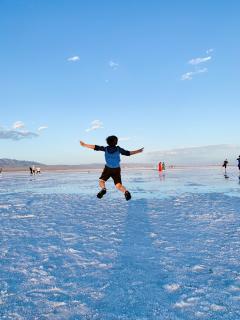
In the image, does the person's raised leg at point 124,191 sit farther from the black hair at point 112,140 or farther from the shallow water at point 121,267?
the black hair at point 112,140

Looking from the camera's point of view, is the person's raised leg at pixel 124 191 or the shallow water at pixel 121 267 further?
the person's raised leg at pixel 124 191

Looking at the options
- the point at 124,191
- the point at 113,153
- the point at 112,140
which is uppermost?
the point at 112,140

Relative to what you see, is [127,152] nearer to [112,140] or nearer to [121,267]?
→ [112,140]

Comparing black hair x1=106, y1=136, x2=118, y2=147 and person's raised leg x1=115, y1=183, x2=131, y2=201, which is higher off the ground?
black hair x1=106, y1=136, x2=118, y2=147

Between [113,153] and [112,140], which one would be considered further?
[113,153]

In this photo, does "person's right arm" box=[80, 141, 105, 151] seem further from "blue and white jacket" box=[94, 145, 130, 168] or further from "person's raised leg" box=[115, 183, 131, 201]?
"person's raised leg" box=[115, 183, 131, 201]

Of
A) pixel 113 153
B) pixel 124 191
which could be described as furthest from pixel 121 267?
pixel 124 191

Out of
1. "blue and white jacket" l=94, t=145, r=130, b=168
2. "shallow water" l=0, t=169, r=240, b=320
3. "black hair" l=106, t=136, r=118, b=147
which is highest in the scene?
"black hair" l=106, t=136, r=118, b=147

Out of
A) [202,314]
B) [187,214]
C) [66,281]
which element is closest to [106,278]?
[66,281]

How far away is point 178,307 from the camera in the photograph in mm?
3332

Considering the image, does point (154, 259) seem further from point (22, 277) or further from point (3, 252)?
point (3, 252)

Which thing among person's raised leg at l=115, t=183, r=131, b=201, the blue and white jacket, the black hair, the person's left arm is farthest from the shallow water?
the black hair

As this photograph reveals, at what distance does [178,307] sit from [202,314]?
0.86 ft

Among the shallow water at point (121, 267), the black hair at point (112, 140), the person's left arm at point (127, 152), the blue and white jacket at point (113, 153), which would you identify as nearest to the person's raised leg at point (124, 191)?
the shallow water at point (121, 267)
